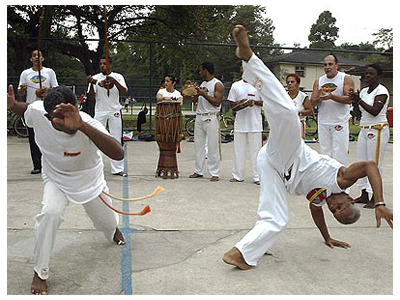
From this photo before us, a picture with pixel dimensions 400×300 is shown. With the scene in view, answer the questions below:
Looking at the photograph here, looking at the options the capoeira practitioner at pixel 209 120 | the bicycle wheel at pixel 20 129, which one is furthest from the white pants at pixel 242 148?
the bicycle wheel at pixel 20 129

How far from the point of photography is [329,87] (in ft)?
20.5

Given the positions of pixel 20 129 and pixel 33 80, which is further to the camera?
pixel 20 129

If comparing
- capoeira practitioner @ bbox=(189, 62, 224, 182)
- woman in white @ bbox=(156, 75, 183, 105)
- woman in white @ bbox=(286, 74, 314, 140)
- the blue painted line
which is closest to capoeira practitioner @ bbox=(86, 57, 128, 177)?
woman in white @ bbox=(156, 75, 183, 105)

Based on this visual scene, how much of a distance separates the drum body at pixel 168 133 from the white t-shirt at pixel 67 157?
3.79 metres

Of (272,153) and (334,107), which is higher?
(334,107)

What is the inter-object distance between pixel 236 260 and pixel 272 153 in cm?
94

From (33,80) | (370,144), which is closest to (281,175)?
(370,144)

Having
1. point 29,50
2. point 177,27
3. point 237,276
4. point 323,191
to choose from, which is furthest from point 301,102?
point 177,27

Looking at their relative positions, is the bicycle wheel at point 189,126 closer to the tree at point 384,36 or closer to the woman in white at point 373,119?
the woman in white at point 373,119

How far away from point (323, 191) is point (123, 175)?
454 centimetres

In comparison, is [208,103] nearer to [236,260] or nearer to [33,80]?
[33,80]

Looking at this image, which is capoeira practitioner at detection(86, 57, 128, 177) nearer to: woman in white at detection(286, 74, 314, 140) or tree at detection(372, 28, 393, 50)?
woman in white at detection(286, 74, 314, 140)

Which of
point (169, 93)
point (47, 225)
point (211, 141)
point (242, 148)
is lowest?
point (47, 225)

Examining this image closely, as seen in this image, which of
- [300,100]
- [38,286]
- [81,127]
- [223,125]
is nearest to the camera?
[81,127]
